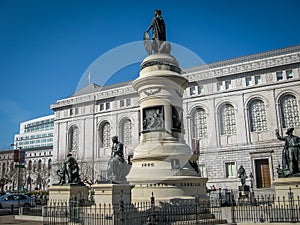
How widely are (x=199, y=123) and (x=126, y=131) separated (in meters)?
13.9

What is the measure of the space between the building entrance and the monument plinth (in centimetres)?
2747

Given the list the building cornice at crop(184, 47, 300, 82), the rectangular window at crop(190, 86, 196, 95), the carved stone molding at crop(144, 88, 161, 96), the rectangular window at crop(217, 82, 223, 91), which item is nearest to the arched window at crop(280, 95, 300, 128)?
the building cornice at crop(184, 47, 300, 82)

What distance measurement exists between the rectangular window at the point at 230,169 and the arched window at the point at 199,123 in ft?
17.8

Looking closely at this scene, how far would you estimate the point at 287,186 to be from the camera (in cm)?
1227

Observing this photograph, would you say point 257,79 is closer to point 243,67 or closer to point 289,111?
point 243,67

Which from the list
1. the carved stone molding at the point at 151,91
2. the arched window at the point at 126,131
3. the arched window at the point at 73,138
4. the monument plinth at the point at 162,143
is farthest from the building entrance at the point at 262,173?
the arched window at the point at 73,138

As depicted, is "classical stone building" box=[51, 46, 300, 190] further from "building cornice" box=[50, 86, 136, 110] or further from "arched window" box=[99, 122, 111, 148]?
"arched window" box=[99, 122, 111, 148]

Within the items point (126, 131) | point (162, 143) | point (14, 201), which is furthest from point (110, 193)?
point (126, 131)

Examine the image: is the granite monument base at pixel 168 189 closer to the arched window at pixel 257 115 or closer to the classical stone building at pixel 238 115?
the classical stone building at pixel 238 115

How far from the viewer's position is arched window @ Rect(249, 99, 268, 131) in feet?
135

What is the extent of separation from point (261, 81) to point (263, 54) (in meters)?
7.45

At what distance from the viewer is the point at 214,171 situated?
4275cm

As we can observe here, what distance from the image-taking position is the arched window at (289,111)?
128 feet

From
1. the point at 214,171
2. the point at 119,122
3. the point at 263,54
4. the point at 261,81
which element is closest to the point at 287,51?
the point at 263,54
